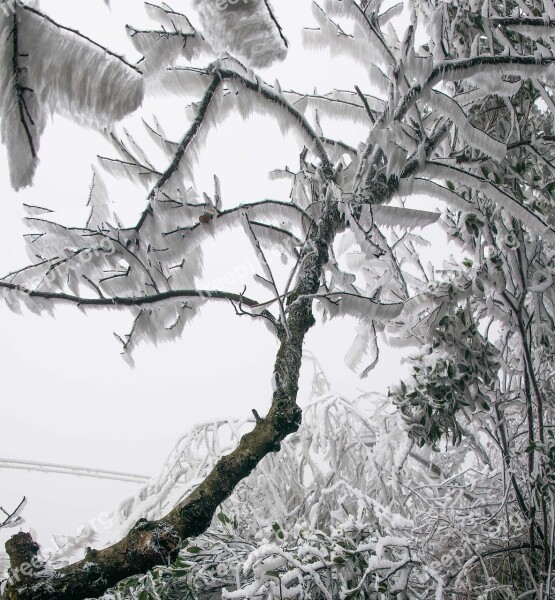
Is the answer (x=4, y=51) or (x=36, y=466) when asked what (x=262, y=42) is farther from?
(x=36, y=466)

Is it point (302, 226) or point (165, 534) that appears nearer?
point (165, 534)

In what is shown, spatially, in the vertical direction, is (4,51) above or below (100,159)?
below

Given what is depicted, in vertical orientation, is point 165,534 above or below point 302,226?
below

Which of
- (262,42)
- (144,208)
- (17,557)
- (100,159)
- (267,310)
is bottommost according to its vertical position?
(17,557)

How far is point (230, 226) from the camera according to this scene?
1.76 meters

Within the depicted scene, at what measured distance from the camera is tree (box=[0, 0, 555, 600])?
3.83 ft

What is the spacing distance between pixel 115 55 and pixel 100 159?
83 cm

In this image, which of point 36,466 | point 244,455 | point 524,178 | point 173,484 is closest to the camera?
point 244,455

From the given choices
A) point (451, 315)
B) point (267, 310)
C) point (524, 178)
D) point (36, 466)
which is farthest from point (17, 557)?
point (36, 466)

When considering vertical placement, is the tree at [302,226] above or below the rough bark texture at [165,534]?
above

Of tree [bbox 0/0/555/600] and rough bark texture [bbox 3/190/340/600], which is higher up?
tree [bbox 0/0/555/600]

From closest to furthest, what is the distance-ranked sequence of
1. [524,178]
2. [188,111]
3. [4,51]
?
1. [4,51]
2. [188,111]
3. [524,178]

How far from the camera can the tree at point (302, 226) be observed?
1168 millimetres

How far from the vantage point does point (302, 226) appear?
1.90 metres
